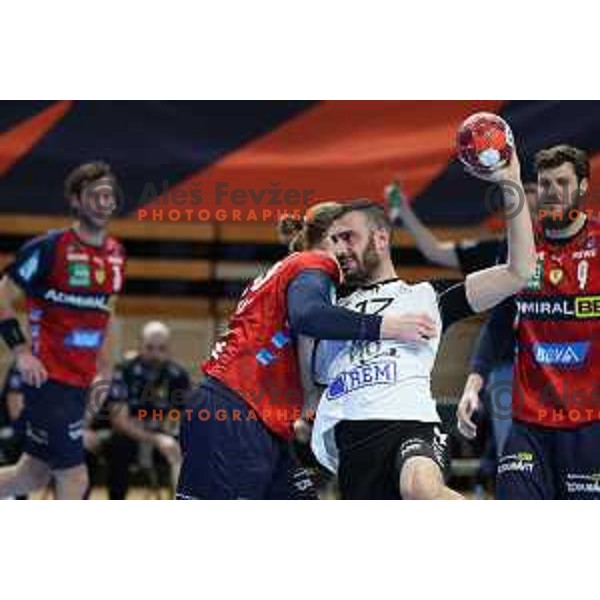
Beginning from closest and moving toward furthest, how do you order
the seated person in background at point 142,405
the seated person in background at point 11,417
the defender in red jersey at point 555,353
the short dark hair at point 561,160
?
1. the defender in red jersey at point 555,353
2. the short dark hair at point 561,160
3. the seated person in background at point 142,405
4. the seated person in background at point 11,417

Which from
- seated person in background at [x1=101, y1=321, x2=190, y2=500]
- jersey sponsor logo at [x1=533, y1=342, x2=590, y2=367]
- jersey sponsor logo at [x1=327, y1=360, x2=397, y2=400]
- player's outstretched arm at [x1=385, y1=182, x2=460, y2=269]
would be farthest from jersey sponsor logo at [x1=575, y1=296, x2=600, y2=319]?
seated person in background at [x1=101, y1=321, x2=190, y2=500]

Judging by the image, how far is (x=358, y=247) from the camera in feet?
23.1

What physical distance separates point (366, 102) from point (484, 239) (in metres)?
1.47

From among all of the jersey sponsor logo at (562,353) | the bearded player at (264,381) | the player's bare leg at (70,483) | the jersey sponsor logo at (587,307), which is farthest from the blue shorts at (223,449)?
the player's bare leg at (70,483)

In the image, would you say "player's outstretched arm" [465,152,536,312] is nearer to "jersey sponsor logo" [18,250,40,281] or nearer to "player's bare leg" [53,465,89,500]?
"player's bare leg" [53,465,89,500]

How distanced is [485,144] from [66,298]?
3.96 meters

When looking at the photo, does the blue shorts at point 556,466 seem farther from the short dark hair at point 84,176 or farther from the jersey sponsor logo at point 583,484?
the short dark hair at point 84,176

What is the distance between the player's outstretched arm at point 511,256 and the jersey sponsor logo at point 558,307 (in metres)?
0.51

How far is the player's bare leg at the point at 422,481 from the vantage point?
6191 mm

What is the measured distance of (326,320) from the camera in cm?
643

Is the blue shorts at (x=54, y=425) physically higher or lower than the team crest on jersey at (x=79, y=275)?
lower

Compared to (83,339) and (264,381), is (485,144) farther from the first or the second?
(83,339)

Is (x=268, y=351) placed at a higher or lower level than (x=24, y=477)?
higher

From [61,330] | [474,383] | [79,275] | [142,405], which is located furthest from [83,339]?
[474,383]
